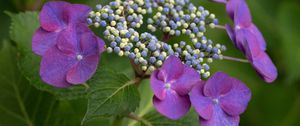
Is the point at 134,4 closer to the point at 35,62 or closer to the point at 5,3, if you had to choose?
the point at 35,62

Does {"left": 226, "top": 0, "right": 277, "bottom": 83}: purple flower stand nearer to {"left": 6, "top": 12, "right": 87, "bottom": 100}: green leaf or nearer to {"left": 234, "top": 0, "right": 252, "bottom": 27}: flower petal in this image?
{"left": 234, "top": 0, "right": 252, "bottom": 27}: flower petal

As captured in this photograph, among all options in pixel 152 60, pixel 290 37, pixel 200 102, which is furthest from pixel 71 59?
pixel 290 37

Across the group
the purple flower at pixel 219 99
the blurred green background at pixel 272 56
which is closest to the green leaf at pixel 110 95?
the purple flower at pixel 219 99

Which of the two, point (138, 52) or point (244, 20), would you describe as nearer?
point (138, 52)

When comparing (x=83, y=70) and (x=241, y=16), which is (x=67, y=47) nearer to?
(x=83, y=70)

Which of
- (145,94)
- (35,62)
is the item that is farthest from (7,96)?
(145,94)

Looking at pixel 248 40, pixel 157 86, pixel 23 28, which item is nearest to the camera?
pixel 157 86

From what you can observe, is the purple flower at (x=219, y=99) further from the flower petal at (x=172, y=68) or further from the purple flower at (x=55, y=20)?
the purple flower at (x=55, y=20)
